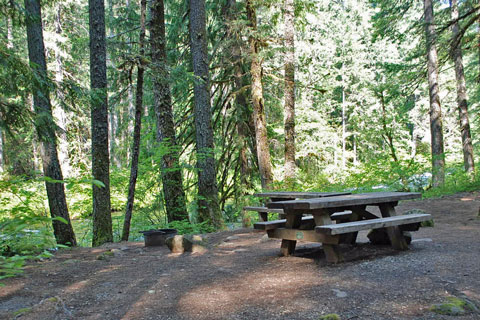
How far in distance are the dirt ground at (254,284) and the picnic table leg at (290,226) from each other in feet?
0.48

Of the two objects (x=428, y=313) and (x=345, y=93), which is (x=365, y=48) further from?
(x=428, y=313)

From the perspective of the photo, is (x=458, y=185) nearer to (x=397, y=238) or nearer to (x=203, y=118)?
(x=203, y=118)

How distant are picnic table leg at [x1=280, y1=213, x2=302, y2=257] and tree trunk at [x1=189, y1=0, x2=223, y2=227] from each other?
438cm

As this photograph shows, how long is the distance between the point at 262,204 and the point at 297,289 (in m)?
7.30

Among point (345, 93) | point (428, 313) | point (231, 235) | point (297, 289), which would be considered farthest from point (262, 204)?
point (345, 93)

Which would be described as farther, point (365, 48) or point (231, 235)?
point (365, 48)

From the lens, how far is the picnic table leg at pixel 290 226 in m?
5.20

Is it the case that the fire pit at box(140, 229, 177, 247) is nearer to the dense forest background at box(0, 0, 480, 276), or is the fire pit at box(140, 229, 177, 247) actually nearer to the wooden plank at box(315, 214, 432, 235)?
the dense forest background at box(0, 0, 480, 276)

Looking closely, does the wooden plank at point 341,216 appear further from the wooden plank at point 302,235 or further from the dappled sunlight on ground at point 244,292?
the dappled sunlight on ground at point 244,292

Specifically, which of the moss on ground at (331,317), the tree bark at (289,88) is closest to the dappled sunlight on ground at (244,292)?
the moss on ground at (331,317)

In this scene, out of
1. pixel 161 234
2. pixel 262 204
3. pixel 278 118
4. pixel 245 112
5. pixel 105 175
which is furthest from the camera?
pixel 278 118

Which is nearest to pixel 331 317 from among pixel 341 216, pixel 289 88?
pixel 341 216

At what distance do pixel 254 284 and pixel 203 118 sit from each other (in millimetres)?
6217

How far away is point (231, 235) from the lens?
8055 millimetres
